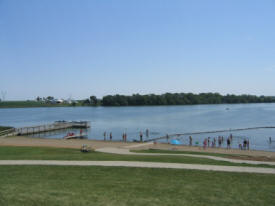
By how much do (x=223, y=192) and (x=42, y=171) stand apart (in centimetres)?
661

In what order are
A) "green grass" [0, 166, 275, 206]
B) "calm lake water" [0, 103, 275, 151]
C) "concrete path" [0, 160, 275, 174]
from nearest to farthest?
"green grass" [0, 166, 275, 206] → "concrete path" [0, 160, 275, 174] → "calm lake water" [0, 103, 275, 151]

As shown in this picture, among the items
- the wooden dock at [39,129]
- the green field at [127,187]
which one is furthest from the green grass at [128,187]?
the wooden dock at [39,129]

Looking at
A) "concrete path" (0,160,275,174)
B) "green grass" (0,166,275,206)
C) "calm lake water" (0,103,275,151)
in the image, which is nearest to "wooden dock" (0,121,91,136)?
"calm lake water" (0,103,275,151)

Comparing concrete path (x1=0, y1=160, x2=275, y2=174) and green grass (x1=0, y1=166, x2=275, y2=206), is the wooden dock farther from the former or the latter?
green grass (x1=0, y1=166, x2=275, y2=206)

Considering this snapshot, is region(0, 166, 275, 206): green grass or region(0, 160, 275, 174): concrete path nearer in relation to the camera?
region(0, 166, 275, 206): green grass

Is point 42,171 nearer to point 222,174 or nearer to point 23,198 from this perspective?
point 23,198

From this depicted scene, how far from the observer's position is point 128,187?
8539 mm

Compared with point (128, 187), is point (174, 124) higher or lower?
lower

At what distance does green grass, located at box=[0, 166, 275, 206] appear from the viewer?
7242 mm

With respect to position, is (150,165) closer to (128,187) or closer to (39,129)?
(128,187)

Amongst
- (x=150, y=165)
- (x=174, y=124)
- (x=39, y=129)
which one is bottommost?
(x=174, y=124)

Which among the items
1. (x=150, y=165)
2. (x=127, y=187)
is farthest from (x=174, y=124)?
(x=127, y=187)

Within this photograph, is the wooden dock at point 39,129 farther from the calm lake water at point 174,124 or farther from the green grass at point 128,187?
the green grass at point 128,187

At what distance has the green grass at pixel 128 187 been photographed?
7.24 meters
